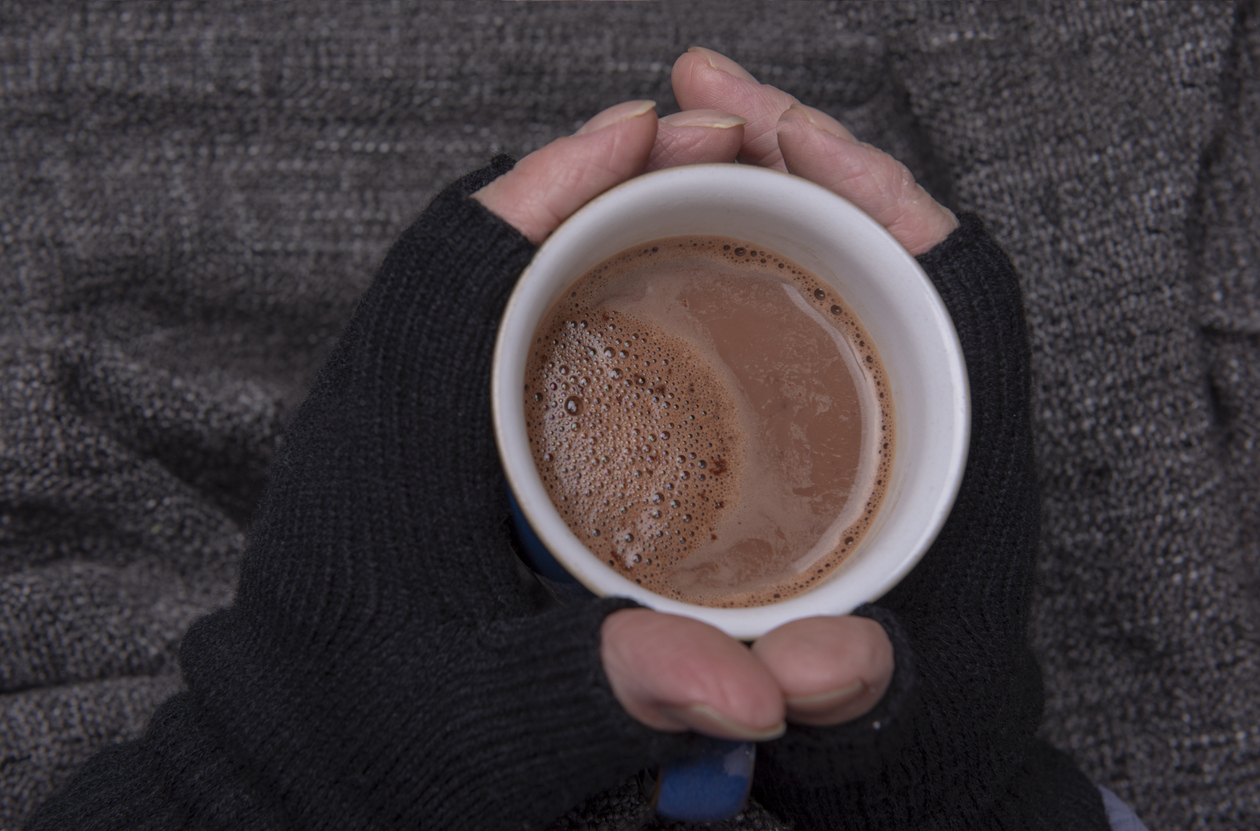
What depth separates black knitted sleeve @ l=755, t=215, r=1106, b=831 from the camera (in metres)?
0.63

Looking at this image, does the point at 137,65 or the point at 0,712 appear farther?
the point at 137,65

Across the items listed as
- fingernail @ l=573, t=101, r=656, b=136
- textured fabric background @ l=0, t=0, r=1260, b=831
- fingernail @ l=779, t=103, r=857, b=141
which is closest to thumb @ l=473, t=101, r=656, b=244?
fingernail @ l=573, t=101, r=656, b=136

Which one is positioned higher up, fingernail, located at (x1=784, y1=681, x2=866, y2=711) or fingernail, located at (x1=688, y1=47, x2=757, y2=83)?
fingernail, located at (x1=688, y1=47, x2=757, y2=83)

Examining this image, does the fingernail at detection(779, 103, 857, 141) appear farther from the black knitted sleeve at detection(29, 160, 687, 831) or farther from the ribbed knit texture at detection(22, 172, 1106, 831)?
the black knitted sleeve at detection(29, 160, 687, 831)

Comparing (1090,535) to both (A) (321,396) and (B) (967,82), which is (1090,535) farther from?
(A) (321,396)

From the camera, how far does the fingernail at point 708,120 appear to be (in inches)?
24.3

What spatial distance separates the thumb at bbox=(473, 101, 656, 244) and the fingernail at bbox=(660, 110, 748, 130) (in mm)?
48

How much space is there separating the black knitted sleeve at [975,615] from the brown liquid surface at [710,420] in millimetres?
107

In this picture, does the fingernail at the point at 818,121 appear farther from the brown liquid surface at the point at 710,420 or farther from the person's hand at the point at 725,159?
the brown liquid surface at the point at 710,420

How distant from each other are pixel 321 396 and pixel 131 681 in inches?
16.5

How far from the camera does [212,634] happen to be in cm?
67

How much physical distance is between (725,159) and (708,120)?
4 cm

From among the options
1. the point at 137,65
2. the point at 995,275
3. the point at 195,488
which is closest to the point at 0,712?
the point at 195,488

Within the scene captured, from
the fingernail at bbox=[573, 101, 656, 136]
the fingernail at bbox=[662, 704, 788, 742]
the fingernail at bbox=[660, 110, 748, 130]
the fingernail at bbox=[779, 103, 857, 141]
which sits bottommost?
the fingernail at bbox=[662, 704, 788, 742]
